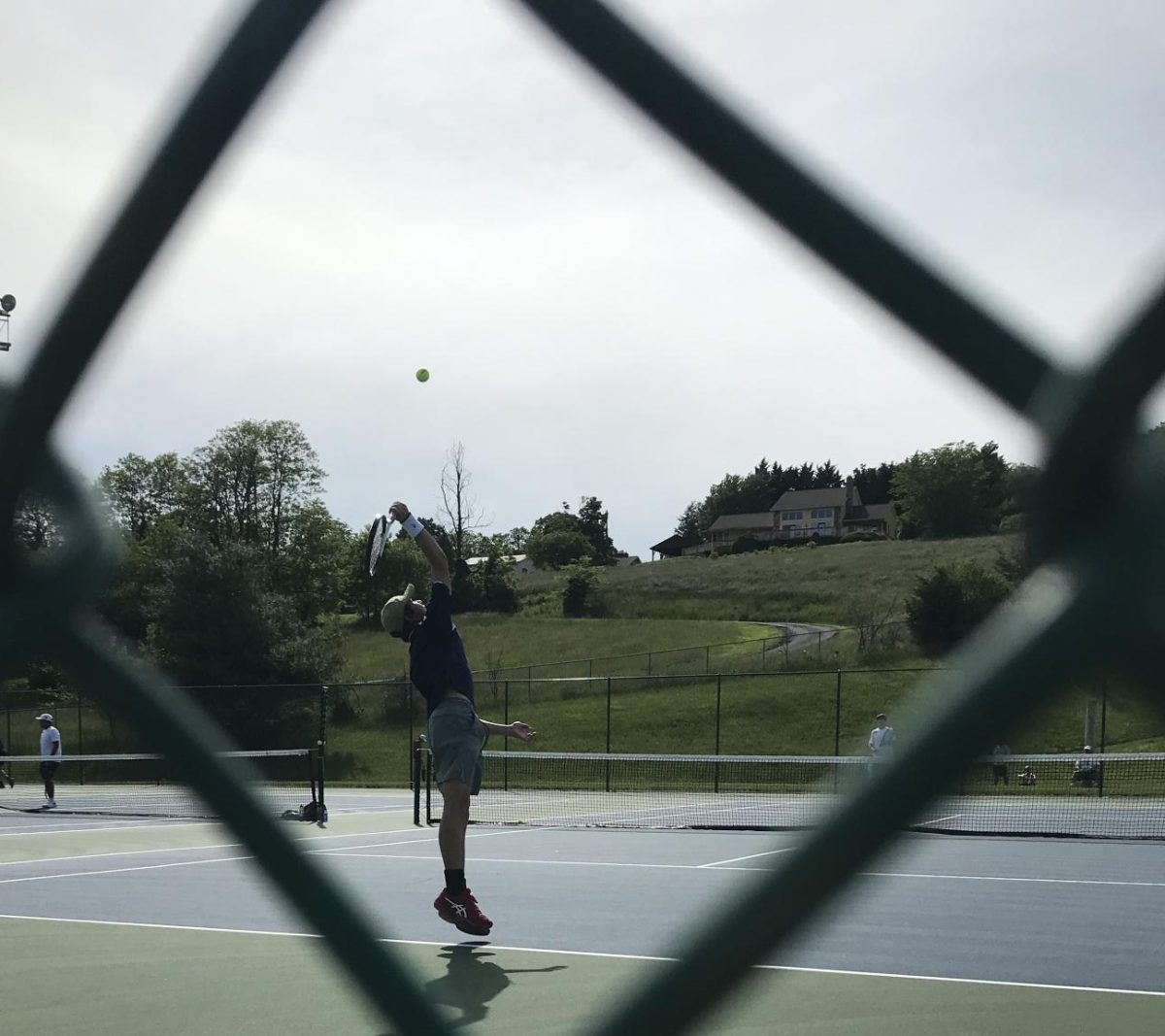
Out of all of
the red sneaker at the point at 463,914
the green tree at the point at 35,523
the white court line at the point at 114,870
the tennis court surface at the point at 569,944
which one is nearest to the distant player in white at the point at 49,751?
the tennis court surface at the point at 569,944

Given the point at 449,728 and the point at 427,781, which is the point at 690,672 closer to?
the point at 427,781

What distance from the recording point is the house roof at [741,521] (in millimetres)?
112500

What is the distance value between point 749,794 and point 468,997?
1920cm

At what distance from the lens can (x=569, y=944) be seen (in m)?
6.66

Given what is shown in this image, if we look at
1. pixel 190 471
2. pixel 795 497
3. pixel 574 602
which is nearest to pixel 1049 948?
pixel 574 602

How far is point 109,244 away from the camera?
4.24ft

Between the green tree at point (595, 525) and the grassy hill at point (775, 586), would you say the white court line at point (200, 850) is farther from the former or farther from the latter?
the green tree at point (595, 525)

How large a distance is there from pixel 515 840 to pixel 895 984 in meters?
8.47

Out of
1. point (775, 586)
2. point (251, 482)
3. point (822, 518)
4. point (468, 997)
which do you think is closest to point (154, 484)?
point (251, 482)

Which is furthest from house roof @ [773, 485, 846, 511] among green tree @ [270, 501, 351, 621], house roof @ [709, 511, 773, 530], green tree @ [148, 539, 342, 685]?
green tree @ [148, 539, 342, 685]

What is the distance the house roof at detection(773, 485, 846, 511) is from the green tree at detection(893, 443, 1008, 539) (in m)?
75.9

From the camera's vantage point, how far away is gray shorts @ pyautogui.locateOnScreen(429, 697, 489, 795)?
20.8 ft

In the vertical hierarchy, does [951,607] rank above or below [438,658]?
above

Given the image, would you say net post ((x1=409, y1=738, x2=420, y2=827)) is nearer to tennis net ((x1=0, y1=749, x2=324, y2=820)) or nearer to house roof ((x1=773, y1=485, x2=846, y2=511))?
tennis net ((x1=0, y1=749, x2=324, y2=820))
